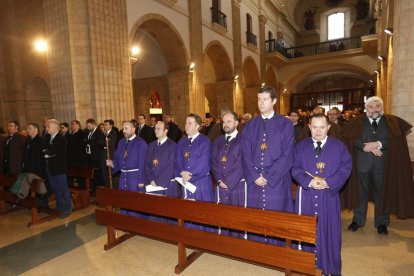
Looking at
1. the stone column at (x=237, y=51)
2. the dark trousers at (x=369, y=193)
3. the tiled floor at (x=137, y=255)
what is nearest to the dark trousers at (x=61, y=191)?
the tiled floor at (x=137, y=255)

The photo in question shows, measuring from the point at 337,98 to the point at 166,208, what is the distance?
2600 cm

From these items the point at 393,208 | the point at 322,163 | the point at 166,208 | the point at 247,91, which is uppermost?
the point at 247,91

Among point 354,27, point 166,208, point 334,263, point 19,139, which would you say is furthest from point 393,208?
point 354,27

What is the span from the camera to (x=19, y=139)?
20.0ft

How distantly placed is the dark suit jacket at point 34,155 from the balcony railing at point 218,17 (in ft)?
36.3

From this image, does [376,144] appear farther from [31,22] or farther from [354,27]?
[354,27]

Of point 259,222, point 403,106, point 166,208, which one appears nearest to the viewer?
point 259,222

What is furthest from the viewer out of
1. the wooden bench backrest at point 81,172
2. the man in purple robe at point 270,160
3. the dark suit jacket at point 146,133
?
the dark suit jacket at point 146,133

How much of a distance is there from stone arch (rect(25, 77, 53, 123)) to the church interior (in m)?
0.04

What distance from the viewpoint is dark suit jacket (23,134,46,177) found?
5195mm

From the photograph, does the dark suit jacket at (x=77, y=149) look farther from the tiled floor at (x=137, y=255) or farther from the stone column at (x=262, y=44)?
the stone column at (x=262, y=44)

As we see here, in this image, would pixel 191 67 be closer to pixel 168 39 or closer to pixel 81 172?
pixel 168 39

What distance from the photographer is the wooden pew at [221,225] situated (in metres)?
2.45

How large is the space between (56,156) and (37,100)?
28.6ft
